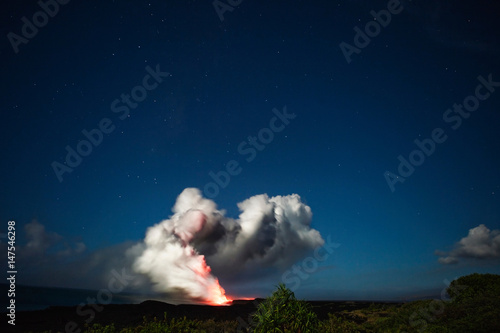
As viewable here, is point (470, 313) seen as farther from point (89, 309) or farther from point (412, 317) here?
point (89, 309)

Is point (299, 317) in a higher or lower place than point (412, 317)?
higher

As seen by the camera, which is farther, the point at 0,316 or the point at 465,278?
the point at 465,278

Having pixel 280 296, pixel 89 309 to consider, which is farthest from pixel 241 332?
pixel 89 309

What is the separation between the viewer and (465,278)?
2095cm

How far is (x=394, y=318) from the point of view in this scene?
15836 millimetres

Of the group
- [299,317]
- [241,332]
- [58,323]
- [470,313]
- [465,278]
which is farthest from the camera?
[465,278]

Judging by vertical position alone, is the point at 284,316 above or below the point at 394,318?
above

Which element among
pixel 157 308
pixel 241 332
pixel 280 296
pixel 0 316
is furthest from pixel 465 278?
pixel 0 316

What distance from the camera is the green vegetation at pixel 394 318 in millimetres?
9266

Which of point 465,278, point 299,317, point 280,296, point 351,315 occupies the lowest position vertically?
point 351,315

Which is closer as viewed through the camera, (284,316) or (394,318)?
(284,316)

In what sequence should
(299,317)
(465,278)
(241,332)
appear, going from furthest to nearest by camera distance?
1. (465,278)
2. (241,332)
3. (299,317)

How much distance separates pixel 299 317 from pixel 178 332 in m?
8.49

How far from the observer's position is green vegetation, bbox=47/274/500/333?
9.27 m
